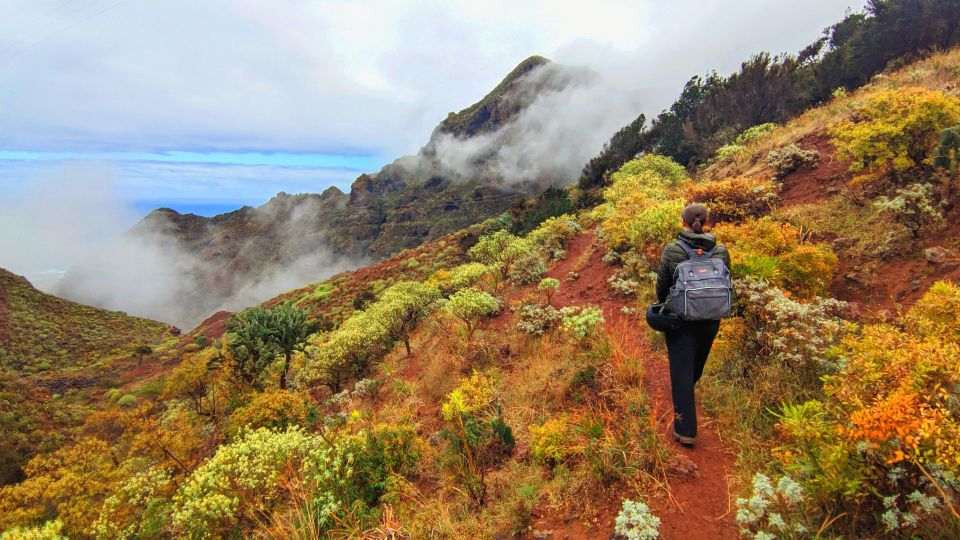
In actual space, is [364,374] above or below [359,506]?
below

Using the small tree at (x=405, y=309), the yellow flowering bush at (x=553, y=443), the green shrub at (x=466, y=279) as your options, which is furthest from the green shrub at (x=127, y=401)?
the yellow flowering bush at (x=553, y=443)

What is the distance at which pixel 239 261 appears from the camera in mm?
116438

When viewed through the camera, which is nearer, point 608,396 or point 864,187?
point 608,396

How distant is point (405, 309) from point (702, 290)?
9073 mm

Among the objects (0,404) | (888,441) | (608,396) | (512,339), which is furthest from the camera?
(0,404)

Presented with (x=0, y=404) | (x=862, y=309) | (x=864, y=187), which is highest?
(x=864, y=187)

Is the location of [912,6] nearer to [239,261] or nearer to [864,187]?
[864,187]

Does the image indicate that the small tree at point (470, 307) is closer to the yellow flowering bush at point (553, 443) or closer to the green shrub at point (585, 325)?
the green shrub at point (585, 325)

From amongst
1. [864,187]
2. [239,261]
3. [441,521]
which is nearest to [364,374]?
[441,521]

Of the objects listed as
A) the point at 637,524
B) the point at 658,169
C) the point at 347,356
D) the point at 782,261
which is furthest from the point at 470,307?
the point at 658,169

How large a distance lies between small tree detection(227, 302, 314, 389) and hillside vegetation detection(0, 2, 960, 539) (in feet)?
0.39

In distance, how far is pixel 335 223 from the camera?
114875 mm

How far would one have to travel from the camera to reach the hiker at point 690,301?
10.5 ft

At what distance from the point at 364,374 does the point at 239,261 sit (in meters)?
124
